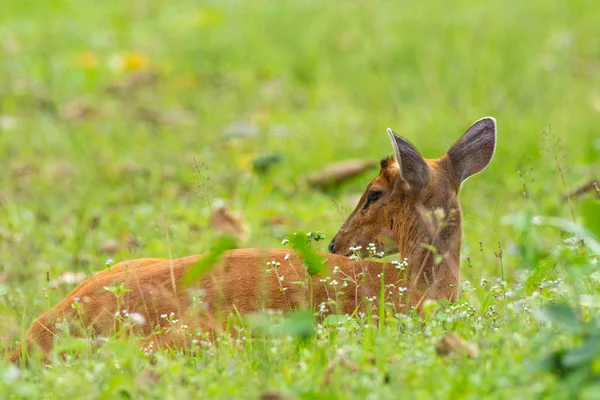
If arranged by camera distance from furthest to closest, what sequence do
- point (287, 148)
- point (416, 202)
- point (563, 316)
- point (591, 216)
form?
point (287, 148) < point (416, 202) < point (591, 216) < point (563, 316)

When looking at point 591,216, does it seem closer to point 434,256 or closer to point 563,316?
point 563,316

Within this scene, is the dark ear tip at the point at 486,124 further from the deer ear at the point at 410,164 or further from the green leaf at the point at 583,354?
the green leaf at the point at 583,354

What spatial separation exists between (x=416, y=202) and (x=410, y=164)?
22cm

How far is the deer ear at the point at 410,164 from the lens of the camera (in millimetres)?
4426

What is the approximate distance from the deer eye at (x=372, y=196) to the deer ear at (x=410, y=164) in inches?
9.0

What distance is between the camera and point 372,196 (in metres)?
4.81

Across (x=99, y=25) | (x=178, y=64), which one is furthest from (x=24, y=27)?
(x=178, y=64)

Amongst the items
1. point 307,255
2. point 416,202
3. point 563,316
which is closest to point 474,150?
point 416,202

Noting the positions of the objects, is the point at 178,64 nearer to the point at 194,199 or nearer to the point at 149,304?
the point at 194,199

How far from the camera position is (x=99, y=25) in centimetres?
1216

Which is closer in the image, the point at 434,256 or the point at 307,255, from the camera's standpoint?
the point at 307,255

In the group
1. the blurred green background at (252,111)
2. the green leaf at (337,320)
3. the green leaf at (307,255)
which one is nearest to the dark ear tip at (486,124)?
the blurred green background at (252,111)

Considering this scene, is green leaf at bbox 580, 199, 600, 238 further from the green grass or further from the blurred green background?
the blurred green background

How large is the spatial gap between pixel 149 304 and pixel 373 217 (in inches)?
43.5
